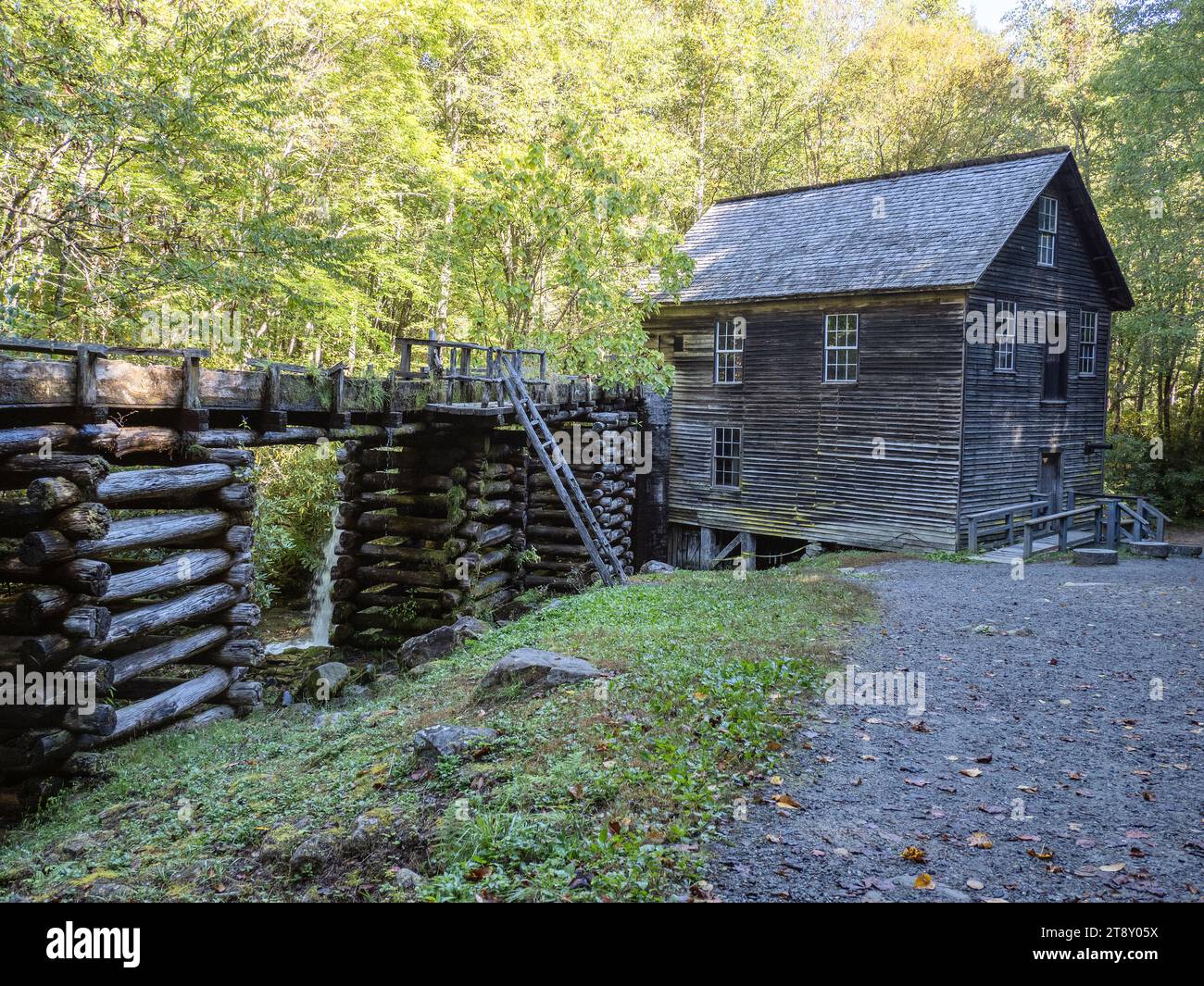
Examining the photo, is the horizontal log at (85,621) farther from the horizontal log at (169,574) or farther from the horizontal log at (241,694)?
the horizontal log at (241,694)

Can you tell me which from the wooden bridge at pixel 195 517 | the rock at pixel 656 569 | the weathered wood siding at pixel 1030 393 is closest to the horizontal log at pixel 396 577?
the wooden bridge at pixel 195 517

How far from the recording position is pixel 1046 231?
870 inches

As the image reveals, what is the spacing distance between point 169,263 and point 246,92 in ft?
16.8

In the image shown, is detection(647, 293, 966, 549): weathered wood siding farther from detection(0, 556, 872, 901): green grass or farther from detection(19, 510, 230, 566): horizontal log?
detection(19, 510, 230, 566): horizontal log

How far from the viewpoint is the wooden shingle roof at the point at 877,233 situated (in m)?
20.2

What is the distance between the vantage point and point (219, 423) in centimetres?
1023

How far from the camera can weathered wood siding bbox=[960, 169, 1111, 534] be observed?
2028 centimetres

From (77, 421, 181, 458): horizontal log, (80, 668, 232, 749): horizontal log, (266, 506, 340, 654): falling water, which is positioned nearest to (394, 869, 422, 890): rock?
(80, 668, 232, 749): horizontal log

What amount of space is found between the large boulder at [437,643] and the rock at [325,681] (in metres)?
0.86

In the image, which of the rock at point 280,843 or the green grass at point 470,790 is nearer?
the green grass at point 470,790

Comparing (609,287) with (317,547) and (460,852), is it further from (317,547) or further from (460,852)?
(460,852)

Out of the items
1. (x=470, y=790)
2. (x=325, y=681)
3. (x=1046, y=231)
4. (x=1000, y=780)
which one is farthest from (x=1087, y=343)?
(x=470, y=790)

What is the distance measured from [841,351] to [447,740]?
1761cm

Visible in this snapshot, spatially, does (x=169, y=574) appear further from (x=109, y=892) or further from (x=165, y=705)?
(x=109, y=892)
